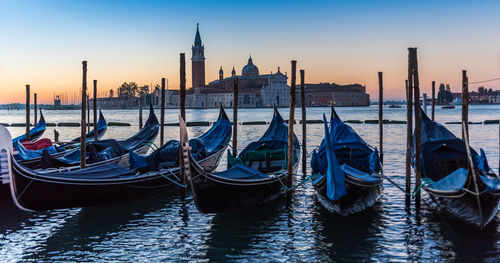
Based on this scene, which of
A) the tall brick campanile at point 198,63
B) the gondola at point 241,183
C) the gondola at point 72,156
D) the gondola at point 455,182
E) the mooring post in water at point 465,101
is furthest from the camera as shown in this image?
the tall brick campanile at point 198,63

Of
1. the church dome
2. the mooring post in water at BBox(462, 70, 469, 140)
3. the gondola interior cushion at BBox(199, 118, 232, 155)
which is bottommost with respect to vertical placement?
the gondola interior cushion at BBox(199, 118, 232, 155)

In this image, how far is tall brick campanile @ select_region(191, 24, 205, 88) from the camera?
94.5 metres

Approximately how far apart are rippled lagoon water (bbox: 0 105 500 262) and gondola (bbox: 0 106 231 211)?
0.98ft

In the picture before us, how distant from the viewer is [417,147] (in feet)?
21.2

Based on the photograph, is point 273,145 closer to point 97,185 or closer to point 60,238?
point 97,185

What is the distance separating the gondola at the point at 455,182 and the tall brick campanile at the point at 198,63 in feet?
290

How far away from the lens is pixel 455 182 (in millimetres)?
→ 5859

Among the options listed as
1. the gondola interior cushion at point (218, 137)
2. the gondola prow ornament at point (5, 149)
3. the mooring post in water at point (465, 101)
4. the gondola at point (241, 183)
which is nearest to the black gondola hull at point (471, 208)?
the mooring post in water at point (465, 101)

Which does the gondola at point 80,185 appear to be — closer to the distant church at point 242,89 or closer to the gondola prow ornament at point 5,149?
the gondola prow ornament at point 5,149

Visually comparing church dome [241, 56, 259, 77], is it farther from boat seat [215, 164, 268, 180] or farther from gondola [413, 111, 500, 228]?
boat seat [215, 164, 268, 180]

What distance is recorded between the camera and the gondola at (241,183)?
19.6ft

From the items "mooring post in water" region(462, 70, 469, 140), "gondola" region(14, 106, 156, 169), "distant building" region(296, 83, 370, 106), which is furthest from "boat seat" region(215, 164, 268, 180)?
"distant building" region(296, 83, 370, 106)

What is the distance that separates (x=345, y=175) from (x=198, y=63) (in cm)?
9153

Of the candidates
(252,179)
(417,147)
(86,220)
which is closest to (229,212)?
(252,179)
